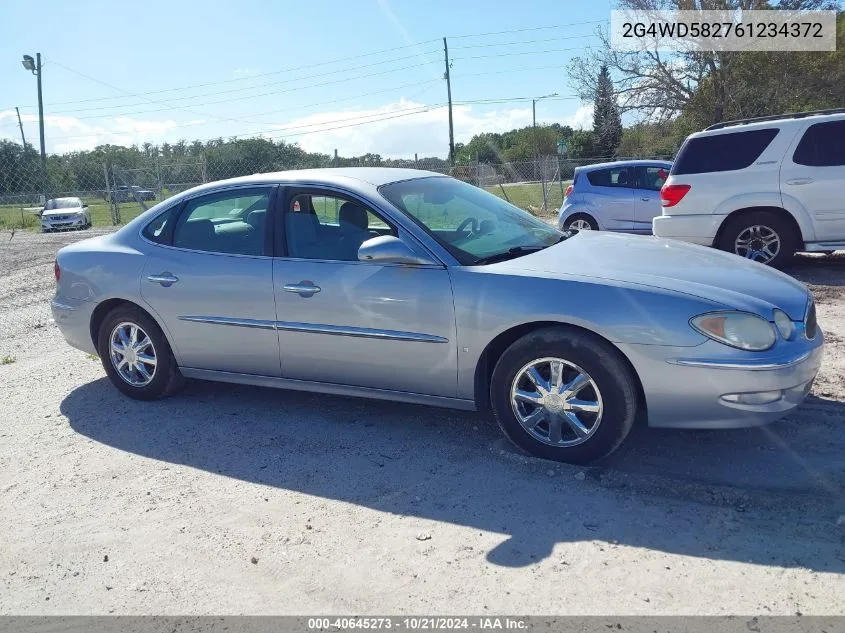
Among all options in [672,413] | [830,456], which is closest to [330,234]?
[672,413]

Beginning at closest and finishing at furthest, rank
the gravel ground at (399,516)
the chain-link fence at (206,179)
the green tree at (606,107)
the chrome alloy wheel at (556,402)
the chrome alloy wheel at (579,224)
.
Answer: the gravel ground at (399,516) → the chrome alloy wheel at (556,402) → the chrome alloy wheel at (579,224) → the chain-link fence at (206,179) → the green tree at (606,107)

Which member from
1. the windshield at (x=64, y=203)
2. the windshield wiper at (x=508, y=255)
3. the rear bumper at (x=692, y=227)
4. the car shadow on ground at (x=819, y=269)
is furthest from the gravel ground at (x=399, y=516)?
the windshield at (x=64, y=203)

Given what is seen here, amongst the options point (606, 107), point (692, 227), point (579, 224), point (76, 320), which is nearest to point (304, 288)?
point (76, 320)

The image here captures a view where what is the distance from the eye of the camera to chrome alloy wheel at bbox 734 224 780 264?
27.7 feet

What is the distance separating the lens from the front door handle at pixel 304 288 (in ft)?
14.1

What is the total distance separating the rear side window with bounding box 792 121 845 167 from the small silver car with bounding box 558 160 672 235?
12.0 ft

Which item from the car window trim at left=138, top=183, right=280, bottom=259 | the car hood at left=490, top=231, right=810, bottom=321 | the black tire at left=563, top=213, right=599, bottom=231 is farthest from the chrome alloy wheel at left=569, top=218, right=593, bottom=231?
the car window trim at left=138, top=183, right=280, bottom=259

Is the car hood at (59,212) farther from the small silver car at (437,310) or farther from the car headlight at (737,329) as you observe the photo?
the car headlight at (737,329)

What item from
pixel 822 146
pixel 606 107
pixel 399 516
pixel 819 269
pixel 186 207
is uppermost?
pixel 606 107

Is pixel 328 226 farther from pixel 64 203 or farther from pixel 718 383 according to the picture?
pixel 64 203

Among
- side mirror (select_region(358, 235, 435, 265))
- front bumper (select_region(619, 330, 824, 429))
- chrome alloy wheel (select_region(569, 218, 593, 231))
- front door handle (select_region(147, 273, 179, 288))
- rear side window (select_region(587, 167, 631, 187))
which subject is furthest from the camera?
chrome alloy wheel (select_region(569, 218, 593, 231))

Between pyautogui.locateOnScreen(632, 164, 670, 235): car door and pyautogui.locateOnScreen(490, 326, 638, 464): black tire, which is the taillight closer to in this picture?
pyautogui.locateOnScreen(632, 164, 670, 235): car door

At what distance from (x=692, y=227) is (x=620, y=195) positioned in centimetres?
344

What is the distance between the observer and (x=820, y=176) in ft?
26.6
